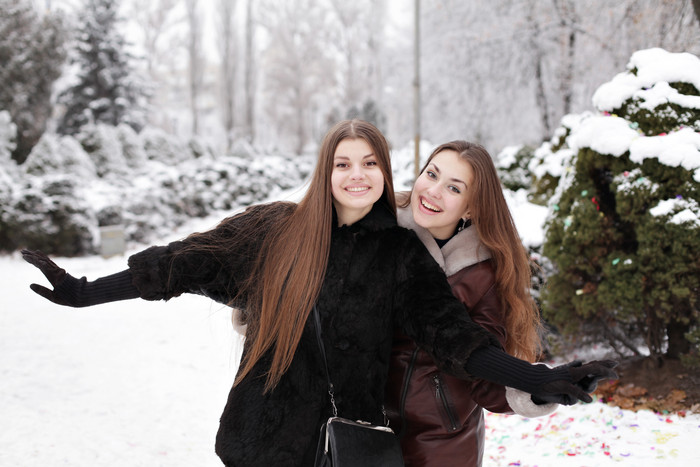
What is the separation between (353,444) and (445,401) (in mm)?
386

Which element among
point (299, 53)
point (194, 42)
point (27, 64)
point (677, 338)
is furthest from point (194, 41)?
point (677, 338)

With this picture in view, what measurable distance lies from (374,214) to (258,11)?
31.2 meters

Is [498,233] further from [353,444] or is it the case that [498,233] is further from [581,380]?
[353,444]

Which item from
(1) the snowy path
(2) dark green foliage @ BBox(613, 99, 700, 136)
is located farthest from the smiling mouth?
(2) dark green foliage @ BBox(613, 99, 700, 136)

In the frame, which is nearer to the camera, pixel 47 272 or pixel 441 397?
pixel 47 272

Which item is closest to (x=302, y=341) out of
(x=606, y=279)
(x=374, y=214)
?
(x=374, y=214)

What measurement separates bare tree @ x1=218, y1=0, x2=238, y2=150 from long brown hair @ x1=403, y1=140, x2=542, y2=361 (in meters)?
25.2

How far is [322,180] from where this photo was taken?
6.32 feet

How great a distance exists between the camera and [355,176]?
1.89 metres

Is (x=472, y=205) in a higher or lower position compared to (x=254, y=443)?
higher

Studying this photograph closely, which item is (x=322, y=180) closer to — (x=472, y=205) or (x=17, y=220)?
(x=472, y=205)

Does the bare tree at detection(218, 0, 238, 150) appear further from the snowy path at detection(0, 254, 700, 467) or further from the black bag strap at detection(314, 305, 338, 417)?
the black bag strap at detection(314, 305, 338, 417)

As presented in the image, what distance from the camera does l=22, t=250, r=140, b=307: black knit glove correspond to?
173cm

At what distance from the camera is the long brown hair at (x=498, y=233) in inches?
81.0
